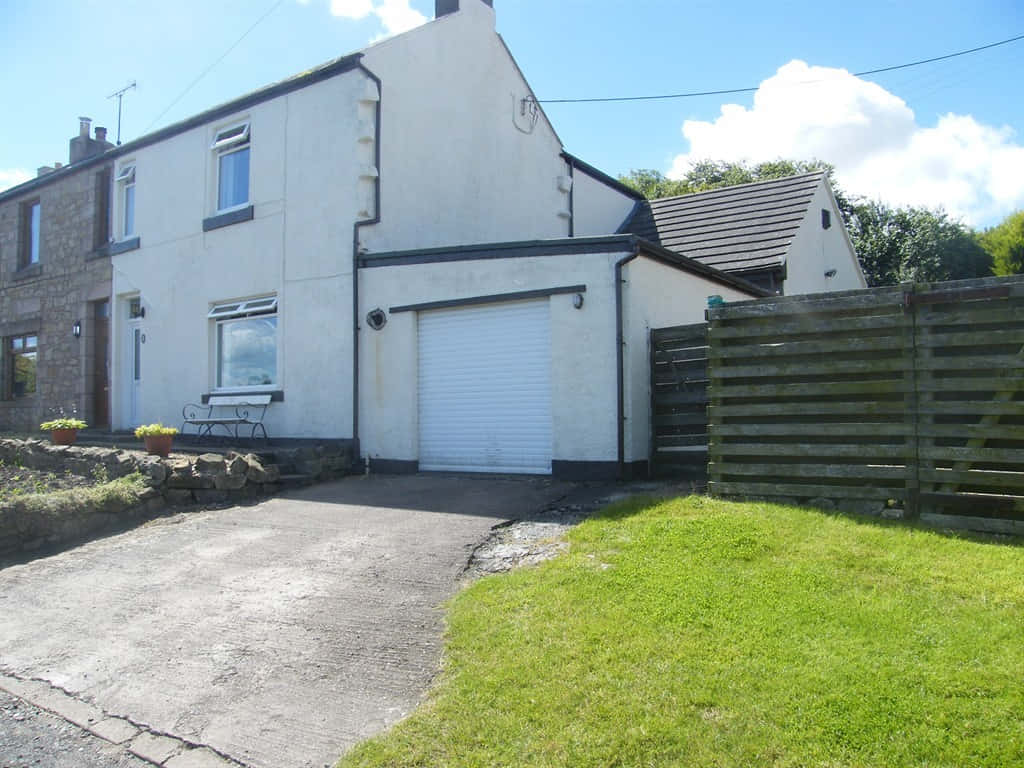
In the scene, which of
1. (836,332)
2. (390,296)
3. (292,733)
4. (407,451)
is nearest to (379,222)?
(390,296)

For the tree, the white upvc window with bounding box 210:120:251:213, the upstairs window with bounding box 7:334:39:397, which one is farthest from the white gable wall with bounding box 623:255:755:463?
the tree

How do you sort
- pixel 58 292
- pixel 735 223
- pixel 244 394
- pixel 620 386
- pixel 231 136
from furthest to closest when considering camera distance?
pixel 58 292, pixel 735 223, pixel 231 136, pixel 244 394, pixel 620 386

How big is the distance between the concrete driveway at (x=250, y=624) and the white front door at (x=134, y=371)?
7.98 m

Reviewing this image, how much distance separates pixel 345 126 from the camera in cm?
1165

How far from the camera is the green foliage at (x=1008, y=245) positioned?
30.8 meters

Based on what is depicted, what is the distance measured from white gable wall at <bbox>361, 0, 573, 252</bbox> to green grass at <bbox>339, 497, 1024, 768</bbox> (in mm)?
8117

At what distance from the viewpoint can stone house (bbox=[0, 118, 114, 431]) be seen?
1639cm

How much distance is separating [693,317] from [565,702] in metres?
8.44

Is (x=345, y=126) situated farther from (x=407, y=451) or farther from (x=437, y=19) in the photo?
(x=407, y=451)

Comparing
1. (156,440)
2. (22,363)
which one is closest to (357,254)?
(156,440)

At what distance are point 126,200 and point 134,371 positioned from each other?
3718 mm

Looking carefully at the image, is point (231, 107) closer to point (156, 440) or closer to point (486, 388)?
point (156, 440)

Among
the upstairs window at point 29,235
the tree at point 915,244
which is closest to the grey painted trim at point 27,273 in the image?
the upstairs window at point 29,235

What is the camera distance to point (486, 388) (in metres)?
10.1
